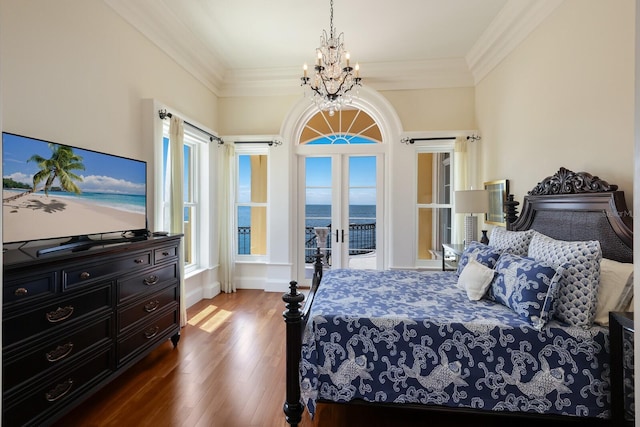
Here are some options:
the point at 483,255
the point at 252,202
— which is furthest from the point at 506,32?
the point at 252,202

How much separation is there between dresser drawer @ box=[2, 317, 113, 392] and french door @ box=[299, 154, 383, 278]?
321 cm

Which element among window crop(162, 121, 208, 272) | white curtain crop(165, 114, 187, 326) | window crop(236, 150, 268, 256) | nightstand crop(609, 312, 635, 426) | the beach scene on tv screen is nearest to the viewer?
nightstand crop(609, 312, 635, 426)

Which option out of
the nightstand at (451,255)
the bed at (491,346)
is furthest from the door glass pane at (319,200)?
the bed at (491,346)

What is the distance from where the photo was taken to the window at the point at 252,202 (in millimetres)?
5227

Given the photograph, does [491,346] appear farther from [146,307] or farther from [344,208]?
[344,208]

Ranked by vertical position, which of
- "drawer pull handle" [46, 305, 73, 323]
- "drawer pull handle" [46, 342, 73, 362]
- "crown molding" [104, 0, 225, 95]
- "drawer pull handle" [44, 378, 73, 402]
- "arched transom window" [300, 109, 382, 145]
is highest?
"crown molding" [104, 0, 225, 95]

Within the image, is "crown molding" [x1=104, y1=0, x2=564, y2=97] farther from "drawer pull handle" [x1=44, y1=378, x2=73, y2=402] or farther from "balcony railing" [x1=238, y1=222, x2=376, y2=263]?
"drawer pull handle" [x1=44, y1=378, x2=73, y2=402]

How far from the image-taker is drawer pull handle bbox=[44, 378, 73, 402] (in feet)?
6.26

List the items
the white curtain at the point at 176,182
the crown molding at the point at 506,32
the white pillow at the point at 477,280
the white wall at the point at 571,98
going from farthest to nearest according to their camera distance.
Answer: the white curtain at the point at 176,182
the crown molding at the point at 506,32
the white pillow at the point at 477,280
the white wall at the point at 571,98

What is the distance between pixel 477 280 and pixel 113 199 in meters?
2.88

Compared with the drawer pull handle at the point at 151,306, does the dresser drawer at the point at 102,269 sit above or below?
above

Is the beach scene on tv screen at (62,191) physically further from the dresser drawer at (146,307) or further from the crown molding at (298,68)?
the crown molding at (298,68)

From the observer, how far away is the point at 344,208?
16.8ft

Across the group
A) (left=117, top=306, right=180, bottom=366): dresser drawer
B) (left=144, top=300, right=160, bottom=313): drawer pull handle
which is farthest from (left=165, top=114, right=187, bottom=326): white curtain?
(left=144, top=300, right=160, bottom=313): drawer pull handle
